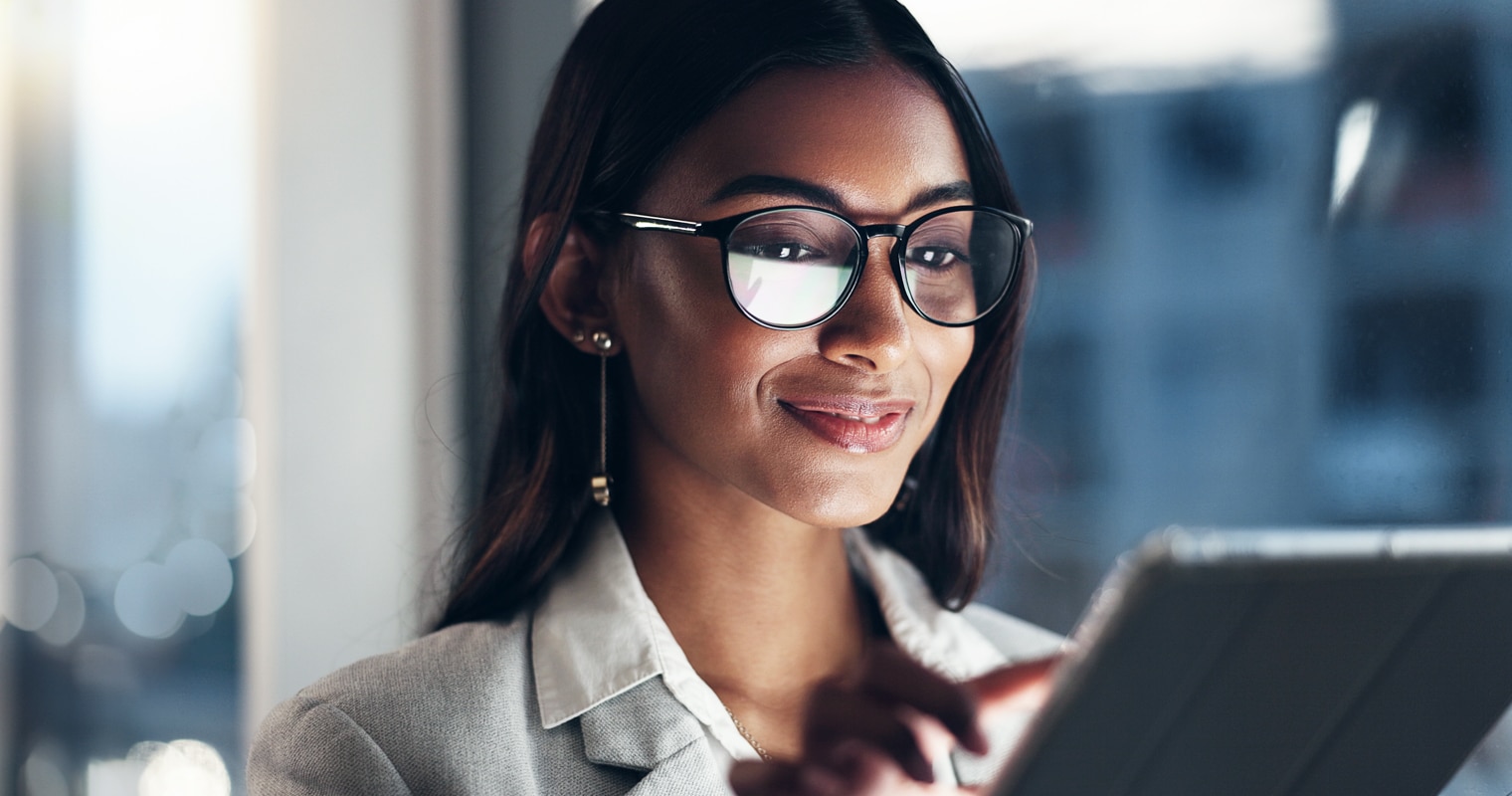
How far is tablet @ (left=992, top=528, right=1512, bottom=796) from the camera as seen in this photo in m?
0.52

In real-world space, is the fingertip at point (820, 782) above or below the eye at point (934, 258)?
below

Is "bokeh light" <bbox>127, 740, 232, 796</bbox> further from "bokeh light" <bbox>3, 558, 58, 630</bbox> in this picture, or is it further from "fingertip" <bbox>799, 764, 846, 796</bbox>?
"fingertip" <bbox>799, 764, 846, 796</bbox>

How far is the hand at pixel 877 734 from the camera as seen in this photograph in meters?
0.71

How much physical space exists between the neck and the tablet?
63cm

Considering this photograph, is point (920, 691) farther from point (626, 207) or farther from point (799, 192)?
point (626, 207)

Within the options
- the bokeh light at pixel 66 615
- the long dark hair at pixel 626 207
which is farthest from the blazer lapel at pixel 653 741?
the bokeh light at pixel 66 615

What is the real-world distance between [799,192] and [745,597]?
1.41 ft

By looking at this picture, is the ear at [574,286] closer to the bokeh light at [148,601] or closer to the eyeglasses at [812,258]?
the eyeglasses at [812,258]

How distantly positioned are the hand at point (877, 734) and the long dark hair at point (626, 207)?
0.56 meters

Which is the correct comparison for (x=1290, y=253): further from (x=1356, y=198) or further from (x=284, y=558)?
(x=284, y=558)

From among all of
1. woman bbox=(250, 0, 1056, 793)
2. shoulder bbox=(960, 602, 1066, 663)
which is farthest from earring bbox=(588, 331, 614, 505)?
shoulder bbox=(960, 602, 1066, 663)

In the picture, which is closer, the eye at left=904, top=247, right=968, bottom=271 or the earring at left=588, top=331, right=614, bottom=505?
the eye at left=904, top=247, right=968, bottom=271

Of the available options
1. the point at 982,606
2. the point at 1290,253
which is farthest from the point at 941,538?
the point at 1290,253

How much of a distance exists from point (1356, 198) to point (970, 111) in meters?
0.38
